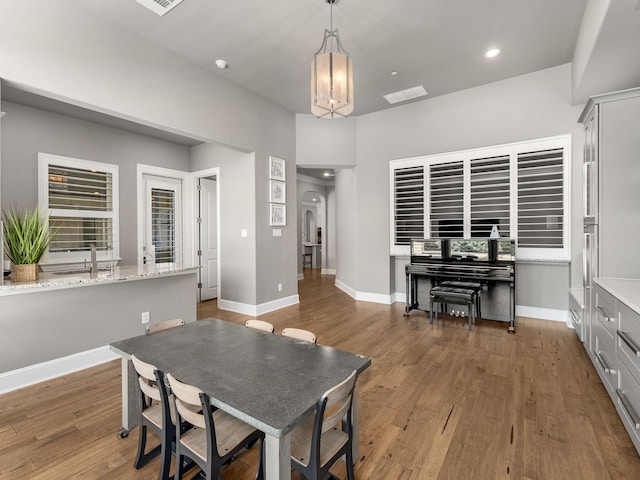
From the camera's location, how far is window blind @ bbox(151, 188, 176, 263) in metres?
5.46

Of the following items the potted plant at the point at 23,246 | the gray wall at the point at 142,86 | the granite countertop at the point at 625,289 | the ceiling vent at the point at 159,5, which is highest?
the ceiling vent at the point at 159,5

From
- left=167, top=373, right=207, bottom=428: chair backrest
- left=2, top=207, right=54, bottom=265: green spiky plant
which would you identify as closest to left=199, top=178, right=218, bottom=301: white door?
left=2, top=207, right=54, bottom=265: green spiky plant

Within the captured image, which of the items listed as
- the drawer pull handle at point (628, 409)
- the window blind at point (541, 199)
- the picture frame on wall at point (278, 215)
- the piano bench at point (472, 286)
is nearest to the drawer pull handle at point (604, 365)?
the drawer pull handle at point (628, 409)

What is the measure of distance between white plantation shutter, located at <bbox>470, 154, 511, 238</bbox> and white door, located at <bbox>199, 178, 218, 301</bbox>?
4575 mm

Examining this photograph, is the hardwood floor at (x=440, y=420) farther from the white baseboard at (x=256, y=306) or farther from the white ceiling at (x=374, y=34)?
the white ceiling at (x=374, y=34)

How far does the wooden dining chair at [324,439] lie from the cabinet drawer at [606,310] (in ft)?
6.66

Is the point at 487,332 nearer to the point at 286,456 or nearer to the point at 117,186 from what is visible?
the point at 286,456

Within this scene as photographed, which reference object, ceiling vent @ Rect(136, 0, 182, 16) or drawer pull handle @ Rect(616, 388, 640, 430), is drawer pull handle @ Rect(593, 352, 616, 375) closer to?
drawer pull handle @ Rect(616, 388, 640, 430)

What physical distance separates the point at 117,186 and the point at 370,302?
4533 millimetres

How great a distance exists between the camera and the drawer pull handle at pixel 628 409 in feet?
5.80

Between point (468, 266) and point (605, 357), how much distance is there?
201 cm

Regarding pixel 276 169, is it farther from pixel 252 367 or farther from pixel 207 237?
pixel 252 367

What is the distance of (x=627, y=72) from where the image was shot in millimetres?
2986

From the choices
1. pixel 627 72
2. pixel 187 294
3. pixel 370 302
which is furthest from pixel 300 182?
pixel 627 72
